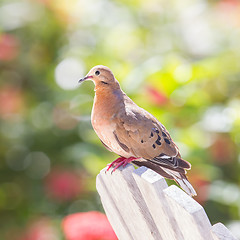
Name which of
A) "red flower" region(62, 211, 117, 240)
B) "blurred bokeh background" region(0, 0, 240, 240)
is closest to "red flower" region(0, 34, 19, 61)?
"blurred bokeh background" region(0, 0, 240, 240)

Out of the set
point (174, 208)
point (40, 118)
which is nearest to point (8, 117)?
point (40, 118)

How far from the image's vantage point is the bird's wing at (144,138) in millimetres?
1803

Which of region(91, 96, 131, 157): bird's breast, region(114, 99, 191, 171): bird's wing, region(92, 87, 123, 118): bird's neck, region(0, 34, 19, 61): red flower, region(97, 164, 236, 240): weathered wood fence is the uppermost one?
region(0, 34, 19, 61): red flower

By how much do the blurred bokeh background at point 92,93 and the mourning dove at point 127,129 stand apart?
2.07 feet

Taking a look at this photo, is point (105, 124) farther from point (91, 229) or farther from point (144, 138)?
point (91, 229)

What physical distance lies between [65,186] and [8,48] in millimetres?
1041

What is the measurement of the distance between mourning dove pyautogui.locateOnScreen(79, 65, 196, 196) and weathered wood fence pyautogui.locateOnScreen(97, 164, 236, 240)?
0.66 ft

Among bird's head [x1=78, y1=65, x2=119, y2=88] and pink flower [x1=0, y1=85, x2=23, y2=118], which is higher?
pink flower [x1=0, y1=85, x2=23, y2=118]

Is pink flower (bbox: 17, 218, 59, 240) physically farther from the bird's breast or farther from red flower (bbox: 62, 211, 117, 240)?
the bird's breast

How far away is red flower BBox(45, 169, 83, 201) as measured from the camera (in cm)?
345

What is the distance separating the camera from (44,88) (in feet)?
13.1

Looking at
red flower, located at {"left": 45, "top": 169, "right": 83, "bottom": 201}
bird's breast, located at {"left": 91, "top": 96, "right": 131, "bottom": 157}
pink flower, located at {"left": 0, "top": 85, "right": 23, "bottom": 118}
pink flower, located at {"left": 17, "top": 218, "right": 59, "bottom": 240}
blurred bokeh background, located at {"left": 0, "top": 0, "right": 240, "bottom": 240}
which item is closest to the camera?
bird's breast, located at {"left": 91, "top": 96, "right": 131, "bottom": 157}

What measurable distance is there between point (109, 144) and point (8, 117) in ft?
6.90

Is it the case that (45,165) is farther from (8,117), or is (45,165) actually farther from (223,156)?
(223,156)
